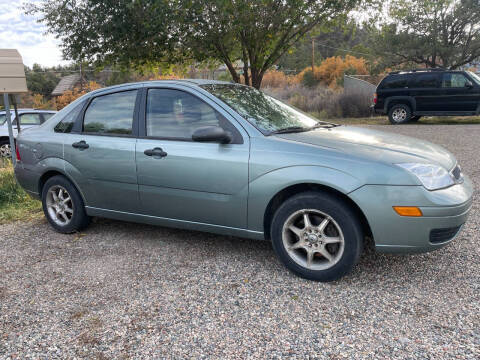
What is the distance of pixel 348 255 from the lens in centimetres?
319

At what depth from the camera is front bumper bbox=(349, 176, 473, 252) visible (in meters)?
3.02

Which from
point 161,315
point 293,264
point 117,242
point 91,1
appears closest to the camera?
point 161,315

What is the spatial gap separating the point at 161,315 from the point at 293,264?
1.14m

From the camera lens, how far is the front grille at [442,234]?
10.1 ft

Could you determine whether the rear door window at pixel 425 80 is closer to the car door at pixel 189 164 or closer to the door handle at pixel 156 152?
the car door at pixel 189 164

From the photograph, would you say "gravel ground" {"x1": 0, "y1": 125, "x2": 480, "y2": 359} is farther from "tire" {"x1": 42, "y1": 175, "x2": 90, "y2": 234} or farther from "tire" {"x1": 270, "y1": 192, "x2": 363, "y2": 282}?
"tire" {"x1": 42, "y1": 175, "x2": 90, "y2": 234}

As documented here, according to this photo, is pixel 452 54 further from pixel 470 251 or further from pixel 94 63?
pixel 470 251

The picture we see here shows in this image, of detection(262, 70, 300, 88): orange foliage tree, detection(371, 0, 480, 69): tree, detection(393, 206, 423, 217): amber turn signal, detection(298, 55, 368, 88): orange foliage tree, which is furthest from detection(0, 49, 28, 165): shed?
detection(298, 55, 368, 88): orange foliage tree

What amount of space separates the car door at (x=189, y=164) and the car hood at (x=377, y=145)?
1.71 ft

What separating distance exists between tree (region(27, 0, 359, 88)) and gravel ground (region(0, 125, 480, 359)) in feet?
20.5

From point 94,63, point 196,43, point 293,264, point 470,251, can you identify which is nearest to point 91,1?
point 94,63

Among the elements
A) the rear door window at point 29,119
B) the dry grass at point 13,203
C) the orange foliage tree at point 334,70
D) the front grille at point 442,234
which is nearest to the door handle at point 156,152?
the front grille at point 442,234

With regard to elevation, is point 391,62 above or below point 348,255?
above

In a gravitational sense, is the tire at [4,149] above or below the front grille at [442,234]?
below
